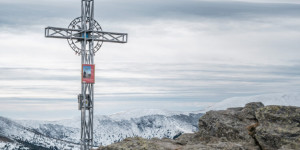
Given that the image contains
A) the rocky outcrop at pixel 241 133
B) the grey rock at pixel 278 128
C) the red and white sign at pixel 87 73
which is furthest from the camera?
the red and white sign at pixel 87 73

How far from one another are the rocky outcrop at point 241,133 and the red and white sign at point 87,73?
1828 centimetres

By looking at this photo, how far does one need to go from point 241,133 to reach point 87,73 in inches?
821

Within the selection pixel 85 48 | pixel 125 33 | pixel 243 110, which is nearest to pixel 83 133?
pixel 85 48

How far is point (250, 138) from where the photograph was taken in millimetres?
16969

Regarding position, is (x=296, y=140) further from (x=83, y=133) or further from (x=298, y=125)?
(x=83, y=133)

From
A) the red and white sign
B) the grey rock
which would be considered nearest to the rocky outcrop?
the grey rock

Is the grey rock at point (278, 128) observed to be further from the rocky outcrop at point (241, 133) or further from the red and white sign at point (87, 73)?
the red and white sign at point (87, 73)

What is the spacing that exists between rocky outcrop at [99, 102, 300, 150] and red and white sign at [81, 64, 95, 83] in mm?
18277

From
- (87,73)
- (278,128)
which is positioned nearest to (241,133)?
(278,128)

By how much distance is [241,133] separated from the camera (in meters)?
17.6

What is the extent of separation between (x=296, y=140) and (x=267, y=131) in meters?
1.04

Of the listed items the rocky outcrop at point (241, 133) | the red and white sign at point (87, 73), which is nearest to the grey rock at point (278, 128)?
the rocky outcrop at point (241, 133)

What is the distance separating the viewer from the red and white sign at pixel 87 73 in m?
36.1

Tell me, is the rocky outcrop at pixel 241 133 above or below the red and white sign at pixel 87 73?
below
